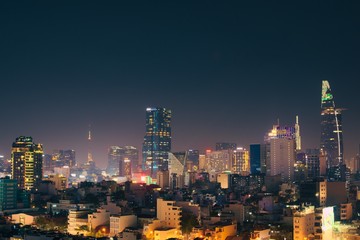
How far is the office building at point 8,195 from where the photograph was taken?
34.9 metres

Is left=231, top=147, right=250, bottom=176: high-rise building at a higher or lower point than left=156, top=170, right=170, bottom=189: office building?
higher

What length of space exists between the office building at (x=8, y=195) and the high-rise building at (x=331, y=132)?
4059cm

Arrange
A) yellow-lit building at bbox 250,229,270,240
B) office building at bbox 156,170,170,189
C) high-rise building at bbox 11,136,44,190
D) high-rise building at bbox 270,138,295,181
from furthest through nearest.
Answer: high-rise building at bbox 270,138,295,181, high-rise building at bbox 11,136,44,190, office building at bbox 156,170,170,189, yellow-lit building at bbox 250,229,270,240

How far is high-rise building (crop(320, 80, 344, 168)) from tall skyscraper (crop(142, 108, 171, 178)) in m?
19.8

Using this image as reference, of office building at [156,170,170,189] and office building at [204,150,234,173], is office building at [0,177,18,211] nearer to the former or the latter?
office building at [156,170,170,189]

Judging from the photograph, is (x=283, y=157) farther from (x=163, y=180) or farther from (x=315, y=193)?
(x=315, y=193)

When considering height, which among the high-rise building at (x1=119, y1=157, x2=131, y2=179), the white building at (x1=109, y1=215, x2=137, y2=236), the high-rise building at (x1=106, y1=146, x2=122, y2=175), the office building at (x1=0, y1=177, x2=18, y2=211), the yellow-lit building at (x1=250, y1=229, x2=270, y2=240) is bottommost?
the yellow-lit building at (x1=250, y1=229, x2=270, y2=240)

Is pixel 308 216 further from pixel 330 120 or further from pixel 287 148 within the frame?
pixel 330 120

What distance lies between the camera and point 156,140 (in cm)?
7388

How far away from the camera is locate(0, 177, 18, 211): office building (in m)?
34.9

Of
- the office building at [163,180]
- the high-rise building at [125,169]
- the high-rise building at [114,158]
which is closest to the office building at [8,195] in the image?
the office building at [163,180]

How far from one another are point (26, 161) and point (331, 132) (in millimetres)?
36949

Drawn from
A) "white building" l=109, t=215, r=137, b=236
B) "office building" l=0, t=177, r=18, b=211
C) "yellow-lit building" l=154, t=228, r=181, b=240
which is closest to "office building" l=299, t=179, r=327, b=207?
"yellow-lit building" l=154, t=228, r=181, b=240

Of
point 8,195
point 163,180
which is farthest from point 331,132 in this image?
point 8,195
